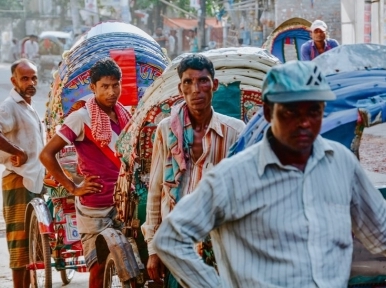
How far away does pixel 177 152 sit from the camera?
475 cm

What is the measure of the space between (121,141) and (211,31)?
43.3 meters

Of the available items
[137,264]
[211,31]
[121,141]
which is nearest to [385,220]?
[137,264]

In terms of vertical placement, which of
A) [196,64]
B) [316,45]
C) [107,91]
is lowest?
[107,91]

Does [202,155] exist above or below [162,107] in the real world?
below

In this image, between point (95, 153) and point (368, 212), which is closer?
point (368, 212)

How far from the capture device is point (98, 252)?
593cm

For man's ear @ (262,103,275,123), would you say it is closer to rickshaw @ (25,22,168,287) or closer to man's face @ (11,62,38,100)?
rickshaw @ (25,22,168,287)

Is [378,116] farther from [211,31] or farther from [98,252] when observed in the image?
[211,31]

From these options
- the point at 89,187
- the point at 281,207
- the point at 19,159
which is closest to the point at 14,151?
the point at 19,159

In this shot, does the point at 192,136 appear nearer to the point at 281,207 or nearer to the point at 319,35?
the point at 281,207

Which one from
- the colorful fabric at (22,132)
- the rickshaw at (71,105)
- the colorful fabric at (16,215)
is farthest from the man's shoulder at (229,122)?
the colorful fabric at (16,215)

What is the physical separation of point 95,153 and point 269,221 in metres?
3.33

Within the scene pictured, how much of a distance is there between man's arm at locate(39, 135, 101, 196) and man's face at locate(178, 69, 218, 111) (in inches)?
57.3

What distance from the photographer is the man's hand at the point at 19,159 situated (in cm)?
730
